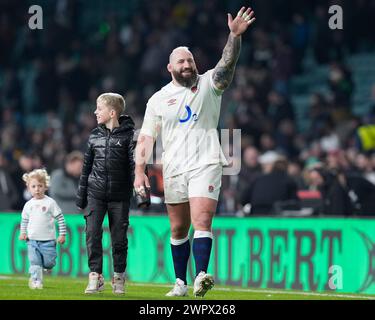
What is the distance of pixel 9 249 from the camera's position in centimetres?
2123

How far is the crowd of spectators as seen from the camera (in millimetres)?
23734

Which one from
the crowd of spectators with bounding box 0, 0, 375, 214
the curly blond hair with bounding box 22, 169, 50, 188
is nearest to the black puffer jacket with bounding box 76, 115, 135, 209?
the curly blond hair with bounding box 22, 169, 50, 188

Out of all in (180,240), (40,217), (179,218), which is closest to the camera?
(179,218)

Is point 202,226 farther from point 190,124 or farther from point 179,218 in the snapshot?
point 190,124

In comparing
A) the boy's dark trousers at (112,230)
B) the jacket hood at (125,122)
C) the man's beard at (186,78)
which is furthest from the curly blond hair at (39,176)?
the man's beard at (186,78)

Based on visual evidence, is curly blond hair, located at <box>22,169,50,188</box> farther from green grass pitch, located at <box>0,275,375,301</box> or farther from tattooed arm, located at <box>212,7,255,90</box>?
tattooed arm, located at <box>212,7,255,90</box>

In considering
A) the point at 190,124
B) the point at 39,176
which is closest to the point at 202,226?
the point at 190,124

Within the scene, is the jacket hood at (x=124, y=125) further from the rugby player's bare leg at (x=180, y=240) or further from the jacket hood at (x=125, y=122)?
the rugby player's bare leg at (x=180, y=240)

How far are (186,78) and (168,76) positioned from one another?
1619cm

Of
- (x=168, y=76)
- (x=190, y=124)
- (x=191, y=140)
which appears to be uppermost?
(x=168, y=76)

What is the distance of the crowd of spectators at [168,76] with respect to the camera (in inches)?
934

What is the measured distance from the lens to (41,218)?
47.8 ft

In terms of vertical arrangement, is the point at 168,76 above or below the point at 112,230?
above

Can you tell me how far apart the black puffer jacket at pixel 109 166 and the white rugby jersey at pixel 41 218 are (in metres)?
1.03
